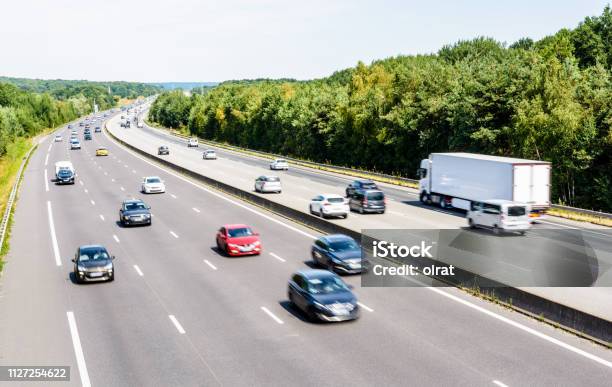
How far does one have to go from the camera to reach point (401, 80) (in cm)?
7906

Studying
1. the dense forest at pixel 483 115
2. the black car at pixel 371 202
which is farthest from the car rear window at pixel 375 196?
the dense forest at pixel 483 115

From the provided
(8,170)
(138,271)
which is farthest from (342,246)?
(8,170)

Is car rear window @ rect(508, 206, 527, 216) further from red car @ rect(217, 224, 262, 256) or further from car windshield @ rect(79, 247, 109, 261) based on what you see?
car windshield @ rect(79, 247, 109, 261)

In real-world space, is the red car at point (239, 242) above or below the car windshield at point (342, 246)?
below

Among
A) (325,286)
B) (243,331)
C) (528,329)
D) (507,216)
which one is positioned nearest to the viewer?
(528,329)

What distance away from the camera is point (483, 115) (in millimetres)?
61656

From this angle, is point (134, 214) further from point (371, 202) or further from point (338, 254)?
point (338, 254)

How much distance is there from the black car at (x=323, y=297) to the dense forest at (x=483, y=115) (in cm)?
3601

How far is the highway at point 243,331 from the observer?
15953 mm

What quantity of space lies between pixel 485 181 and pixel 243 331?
2570 centimetres

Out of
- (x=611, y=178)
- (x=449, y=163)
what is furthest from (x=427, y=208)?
(x=611, y=178)

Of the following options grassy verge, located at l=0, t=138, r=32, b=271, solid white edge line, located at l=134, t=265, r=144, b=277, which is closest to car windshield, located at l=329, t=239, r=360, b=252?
solid white edge line, located at l=134, t=265, r=144, b=277

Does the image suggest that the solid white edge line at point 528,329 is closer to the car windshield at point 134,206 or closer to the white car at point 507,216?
the white car at point 507,216

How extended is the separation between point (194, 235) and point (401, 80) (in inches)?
1938
